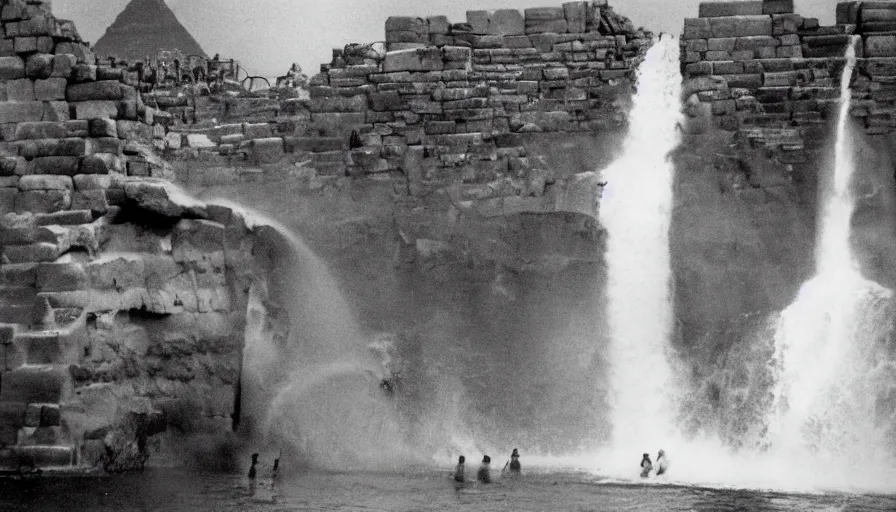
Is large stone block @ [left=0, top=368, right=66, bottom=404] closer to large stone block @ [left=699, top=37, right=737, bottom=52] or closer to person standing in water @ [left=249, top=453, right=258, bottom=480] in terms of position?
person standing in water @ [left=249, top=453, right=258, bottom=480]

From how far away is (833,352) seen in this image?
28953 mm

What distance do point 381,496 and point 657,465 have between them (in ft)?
17.8

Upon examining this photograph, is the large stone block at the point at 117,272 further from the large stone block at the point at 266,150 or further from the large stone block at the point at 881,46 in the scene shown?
the large stone block at the point at 881,46

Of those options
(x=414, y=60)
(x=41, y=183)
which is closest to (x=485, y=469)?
(x=41, y=183)

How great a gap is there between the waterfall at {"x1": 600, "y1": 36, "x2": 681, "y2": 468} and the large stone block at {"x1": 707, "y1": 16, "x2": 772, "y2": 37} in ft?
3.31

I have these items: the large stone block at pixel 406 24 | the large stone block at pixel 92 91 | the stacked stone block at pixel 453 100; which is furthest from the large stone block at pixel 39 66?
the large stone block at pixel 406 24

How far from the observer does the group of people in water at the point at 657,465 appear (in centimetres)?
2648

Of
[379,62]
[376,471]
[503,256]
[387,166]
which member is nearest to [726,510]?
[376,471]

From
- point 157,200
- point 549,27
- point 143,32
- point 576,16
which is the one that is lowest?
point 157,200

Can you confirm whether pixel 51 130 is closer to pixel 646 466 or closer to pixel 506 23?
pixel 506 23

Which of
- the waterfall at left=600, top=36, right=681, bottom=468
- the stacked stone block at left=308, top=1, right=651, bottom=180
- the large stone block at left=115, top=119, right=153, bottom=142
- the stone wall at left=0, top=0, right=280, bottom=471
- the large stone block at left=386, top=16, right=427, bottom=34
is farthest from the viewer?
the large stone block at left=386, top=16, right=427, bottom=34

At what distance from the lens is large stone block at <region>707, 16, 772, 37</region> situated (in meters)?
31.8

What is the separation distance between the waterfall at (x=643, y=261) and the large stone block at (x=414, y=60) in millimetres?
4230

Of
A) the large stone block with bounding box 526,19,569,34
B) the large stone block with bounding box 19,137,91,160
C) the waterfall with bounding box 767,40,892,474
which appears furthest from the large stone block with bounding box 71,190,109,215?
the waterfall with bounding box 767,40,892,474
